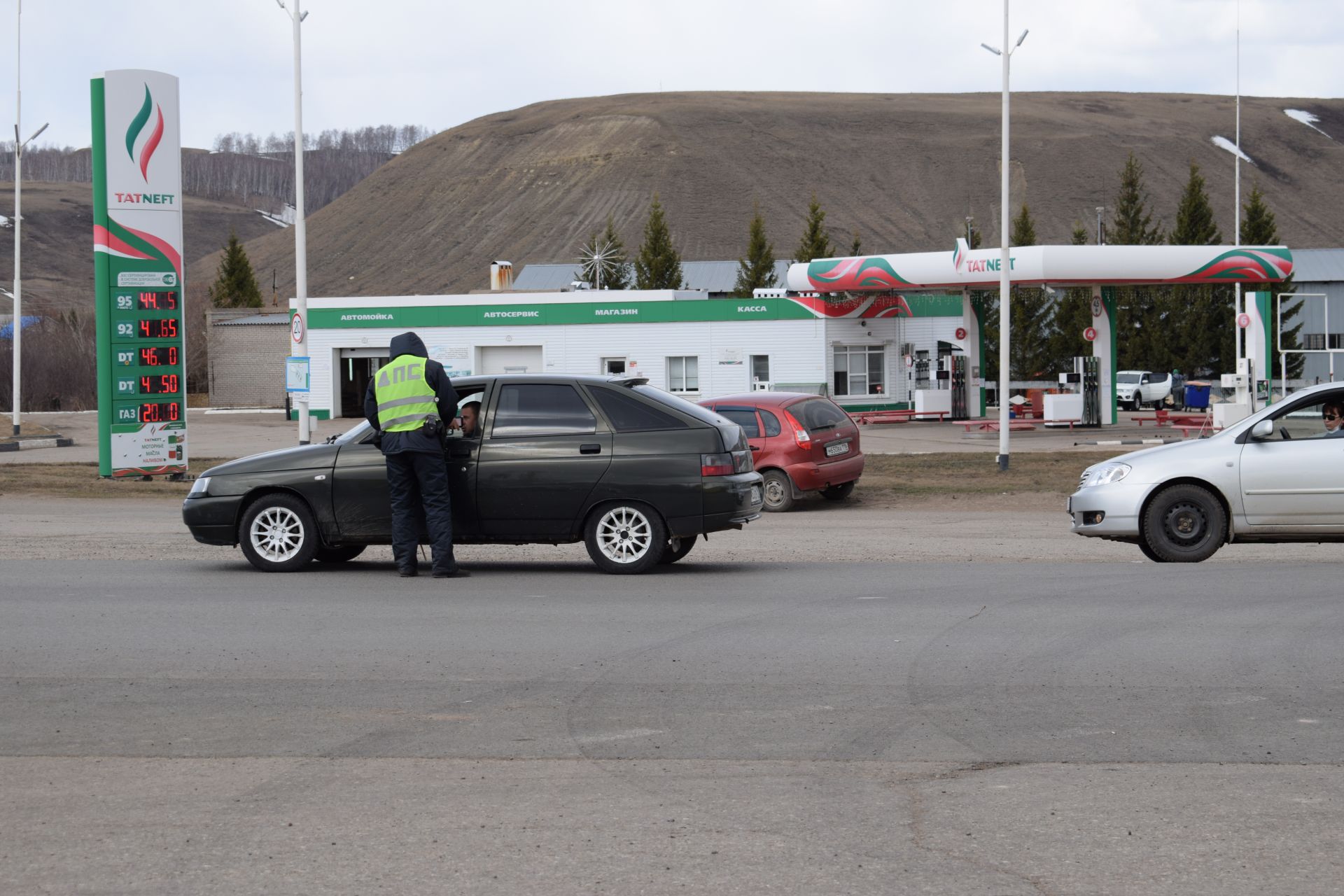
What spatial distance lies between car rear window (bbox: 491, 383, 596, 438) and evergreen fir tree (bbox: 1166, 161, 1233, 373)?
6370cm

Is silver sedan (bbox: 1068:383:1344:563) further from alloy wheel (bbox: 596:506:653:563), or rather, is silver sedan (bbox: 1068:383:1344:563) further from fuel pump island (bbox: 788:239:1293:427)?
fuel pump island (bbox: 788:239:1293:427)

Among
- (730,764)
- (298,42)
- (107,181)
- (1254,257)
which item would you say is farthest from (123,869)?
(1254,257)

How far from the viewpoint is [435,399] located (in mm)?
11633

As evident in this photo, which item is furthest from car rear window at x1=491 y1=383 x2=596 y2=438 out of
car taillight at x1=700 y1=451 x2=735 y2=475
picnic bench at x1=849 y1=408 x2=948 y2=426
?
picnic bench at x1=849 y1=408 x2=948 y2=426

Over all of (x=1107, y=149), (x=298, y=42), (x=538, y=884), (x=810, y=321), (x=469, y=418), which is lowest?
(x=538, y=884)

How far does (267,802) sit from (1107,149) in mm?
168251

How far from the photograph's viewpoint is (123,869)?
16.5 feet

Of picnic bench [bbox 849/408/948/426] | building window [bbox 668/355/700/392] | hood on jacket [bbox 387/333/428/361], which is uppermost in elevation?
building window [bbox 668/355/700/392]

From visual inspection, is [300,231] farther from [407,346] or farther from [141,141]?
[407,346]

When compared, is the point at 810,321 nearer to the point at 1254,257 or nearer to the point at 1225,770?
the point at 1254,257

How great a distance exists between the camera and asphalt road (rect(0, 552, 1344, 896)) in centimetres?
505

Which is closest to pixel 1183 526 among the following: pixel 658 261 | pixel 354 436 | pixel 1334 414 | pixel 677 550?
pixel 1334 414

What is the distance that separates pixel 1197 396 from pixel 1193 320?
1633 centimetres

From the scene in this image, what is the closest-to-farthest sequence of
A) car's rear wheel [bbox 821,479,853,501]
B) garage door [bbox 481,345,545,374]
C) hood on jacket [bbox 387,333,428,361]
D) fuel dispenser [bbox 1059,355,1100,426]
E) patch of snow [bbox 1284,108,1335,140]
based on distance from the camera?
hood on jacket [bbox 387,333,428,361], car's rear wheel [bbox 821,479,853,501], fuel dispenser [bbox 1059,355,1100,426], garage door [bbox 481,345,545,374], patch of snow [bbox 1284,108,1335,140]
